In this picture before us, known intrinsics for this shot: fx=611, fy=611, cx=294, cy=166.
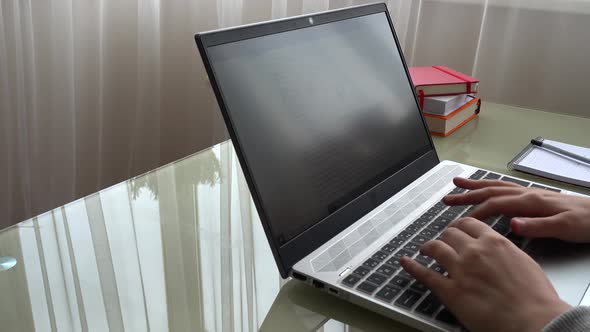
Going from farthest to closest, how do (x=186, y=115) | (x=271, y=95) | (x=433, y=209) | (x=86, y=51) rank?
(x=186, y=115), (x=86, y=51), (x=433, y=209), (x=271, y=95)

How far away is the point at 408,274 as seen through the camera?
64cm

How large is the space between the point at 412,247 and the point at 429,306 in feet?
0.40

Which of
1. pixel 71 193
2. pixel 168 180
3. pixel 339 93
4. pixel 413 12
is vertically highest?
pixel 413 12

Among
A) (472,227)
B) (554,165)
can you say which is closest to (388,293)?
(472,227)

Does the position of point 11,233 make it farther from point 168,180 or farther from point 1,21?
point 1,21

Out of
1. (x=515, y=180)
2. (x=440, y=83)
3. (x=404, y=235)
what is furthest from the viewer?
(x=440, y=83)

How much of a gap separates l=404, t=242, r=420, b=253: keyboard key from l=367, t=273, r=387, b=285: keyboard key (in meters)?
0.07

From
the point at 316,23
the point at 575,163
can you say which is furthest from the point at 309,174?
the point at 575,163

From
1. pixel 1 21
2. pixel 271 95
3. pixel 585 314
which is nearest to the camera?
pixel 585 314

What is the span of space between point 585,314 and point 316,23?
0.49 meters

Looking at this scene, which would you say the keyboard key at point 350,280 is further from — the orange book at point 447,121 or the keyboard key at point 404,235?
the orange book at point 447,121

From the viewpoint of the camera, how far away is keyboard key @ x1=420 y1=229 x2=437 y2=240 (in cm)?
73

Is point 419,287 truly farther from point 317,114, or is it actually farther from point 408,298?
point 317,114

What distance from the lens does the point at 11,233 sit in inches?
29.3
